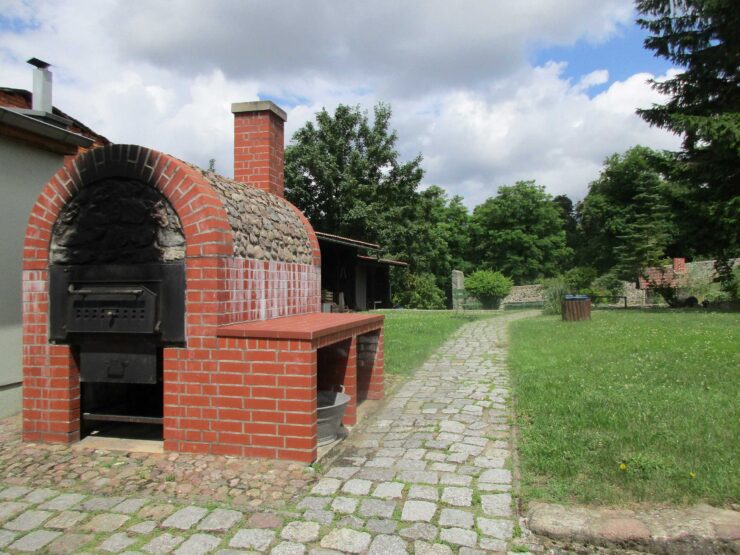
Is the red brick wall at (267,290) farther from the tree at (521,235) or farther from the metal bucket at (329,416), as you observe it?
the tree at (521,235)

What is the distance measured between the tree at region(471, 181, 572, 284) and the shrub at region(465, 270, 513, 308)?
15489mm

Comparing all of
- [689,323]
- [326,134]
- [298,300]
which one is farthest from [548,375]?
[326,134]

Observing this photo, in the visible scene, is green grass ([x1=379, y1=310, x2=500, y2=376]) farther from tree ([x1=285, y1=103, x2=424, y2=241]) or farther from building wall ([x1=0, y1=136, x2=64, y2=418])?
tree ([x1=285, y1=103, x2=424, y2=241])

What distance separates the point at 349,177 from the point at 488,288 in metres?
10.1

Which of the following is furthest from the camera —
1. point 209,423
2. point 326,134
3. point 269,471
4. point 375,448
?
point 326,134

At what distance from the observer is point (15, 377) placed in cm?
523

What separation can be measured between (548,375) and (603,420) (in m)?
2.44

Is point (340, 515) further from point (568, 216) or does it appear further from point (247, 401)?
point (568, 216)

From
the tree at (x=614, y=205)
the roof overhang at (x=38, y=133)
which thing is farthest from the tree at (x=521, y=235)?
the roof overhang at (x=38, y=133)

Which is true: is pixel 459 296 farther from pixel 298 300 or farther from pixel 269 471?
pixel 269 471

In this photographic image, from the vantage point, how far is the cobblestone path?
2.71m

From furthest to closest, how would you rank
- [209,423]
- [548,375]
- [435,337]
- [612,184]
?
[612,184] < [435,337] < [548,375] < [209,423]

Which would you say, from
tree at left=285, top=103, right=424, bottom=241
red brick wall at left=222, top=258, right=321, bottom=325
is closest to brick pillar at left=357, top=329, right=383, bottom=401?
red brick wall at left=222, top=258, right=321, bottom=325

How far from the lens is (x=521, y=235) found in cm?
4575
